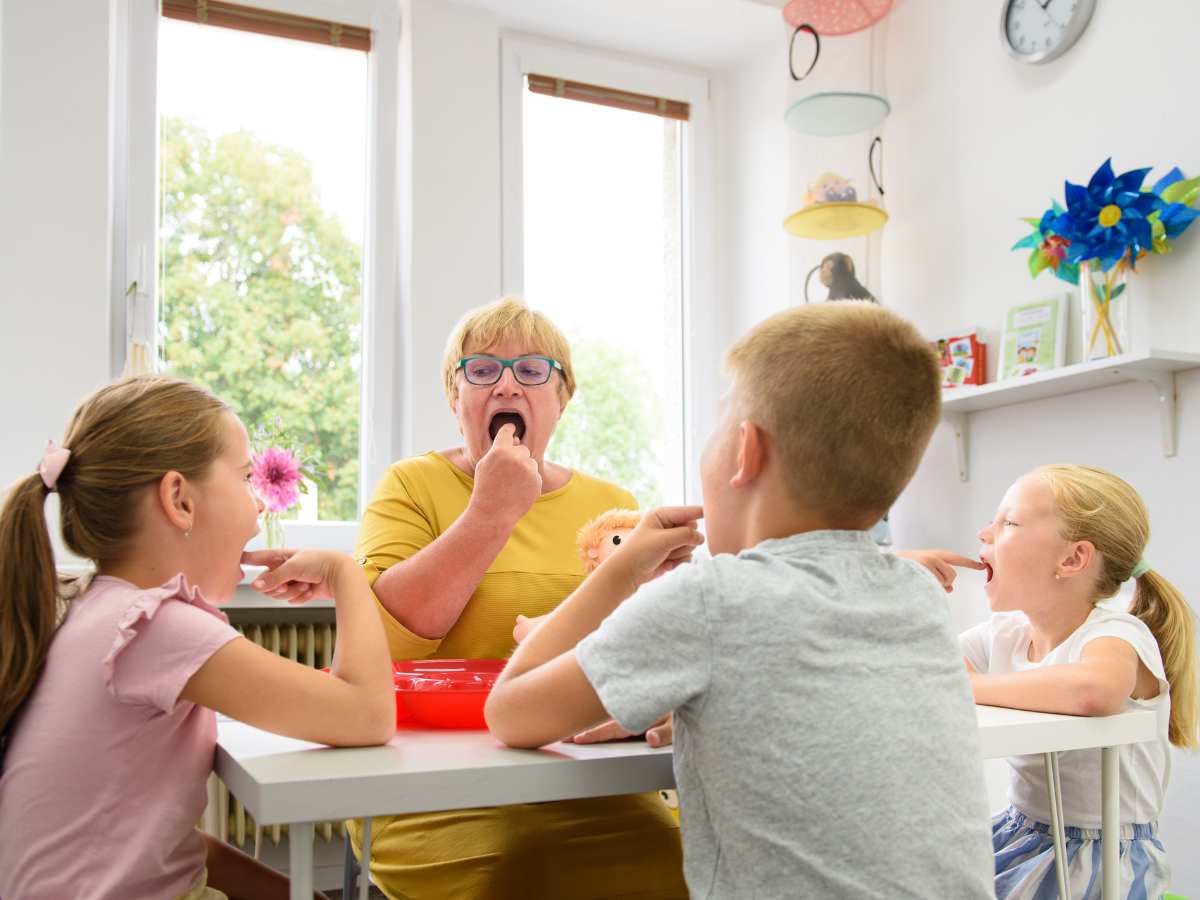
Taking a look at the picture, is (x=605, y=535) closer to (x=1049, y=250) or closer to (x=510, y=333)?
(x=510, y=333)

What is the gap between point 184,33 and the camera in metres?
2.95

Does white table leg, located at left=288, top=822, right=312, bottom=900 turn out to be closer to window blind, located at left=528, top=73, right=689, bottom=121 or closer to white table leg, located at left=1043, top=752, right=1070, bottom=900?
white table leg, located at left=1043, top=752, right=1070, bottom=900

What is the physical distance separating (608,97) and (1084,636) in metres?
2.74

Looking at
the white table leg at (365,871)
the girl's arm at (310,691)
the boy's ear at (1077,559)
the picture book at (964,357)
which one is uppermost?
the picture book at (964,357)

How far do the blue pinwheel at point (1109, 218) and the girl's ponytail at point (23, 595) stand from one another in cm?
200

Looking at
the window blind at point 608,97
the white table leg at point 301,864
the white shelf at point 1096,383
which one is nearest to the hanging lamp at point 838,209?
the white shelf at point 1096,383

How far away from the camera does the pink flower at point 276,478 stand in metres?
2.43

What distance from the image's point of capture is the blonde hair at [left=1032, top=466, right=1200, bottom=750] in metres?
1.43

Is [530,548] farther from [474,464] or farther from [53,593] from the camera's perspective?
[53,593]

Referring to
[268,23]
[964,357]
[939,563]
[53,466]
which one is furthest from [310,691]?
[268,23]

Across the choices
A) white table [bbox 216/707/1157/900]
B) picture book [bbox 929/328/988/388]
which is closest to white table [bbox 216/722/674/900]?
white table [bbox 216/707/1157/900]

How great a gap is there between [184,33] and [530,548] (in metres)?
2.33

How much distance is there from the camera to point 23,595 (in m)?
0.95

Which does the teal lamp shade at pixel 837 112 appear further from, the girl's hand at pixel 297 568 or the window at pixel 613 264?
the girl's hand at pixel 297 568
